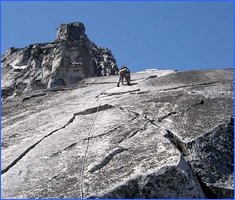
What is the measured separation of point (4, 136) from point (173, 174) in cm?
549

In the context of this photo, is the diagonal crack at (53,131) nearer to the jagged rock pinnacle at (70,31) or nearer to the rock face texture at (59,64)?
the rock face texture at (59,64)

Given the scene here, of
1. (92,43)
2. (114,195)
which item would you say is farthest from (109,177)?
(92,43)

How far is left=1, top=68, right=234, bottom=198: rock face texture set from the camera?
10.8m

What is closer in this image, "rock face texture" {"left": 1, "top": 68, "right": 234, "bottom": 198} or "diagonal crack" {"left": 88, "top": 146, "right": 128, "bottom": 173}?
"rock face texture" {"left": 1, "top": 68, "right": 234, "bottom": 198}

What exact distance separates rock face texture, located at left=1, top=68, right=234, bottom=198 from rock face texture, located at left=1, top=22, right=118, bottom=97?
19.7 m

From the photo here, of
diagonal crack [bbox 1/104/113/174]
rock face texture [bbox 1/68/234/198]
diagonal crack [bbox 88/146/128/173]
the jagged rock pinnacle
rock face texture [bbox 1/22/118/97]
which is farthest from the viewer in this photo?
the jagged rock pinnacle

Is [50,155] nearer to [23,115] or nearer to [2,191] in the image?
[2,191]

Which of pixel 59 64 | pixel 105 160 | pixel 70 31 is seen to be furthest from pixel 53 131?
pixel 70 31

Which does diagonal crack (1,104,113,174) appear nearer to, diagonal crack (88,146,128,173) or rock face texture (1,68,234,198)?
rock face texture (1,68,234,198)

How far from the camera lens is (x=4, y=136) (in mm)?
14742

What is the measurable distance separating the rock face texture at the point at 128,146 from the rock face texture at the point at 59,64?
777 inches

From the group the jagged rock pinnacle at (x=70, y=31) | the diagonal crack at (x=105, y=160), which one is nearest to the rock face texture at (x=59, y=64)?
the jagged rock pinnacle at (x=70, y=31)

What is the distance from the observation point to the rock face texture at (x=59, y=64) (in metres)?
37.5

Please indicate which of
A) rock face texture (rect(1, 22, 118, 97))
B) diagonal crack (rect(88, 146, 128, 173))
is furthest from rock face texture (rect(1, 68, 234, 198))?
rock face texture (rect(1, 22, 118, 97))
